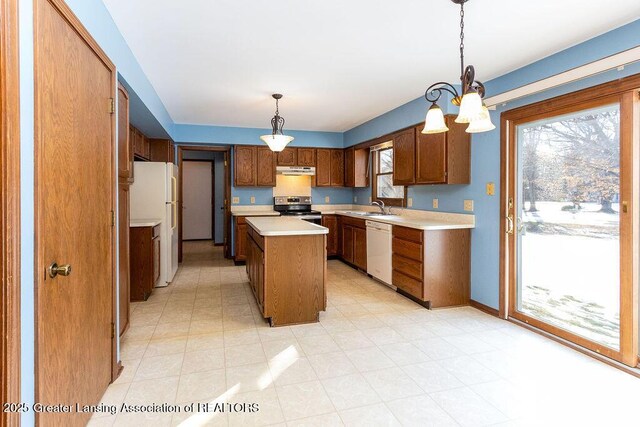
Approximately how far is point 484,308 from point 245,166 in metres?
4.29

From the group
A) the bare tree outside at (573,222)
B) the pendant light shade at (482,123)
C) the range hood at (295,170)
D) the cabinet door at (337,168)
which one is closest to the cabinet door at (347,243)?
the cabinet door at (337,168)

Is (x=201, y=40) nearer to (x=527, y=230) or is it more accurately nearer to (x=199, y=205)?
(x=527, y=230)

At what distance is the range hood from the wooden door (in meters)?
4.04

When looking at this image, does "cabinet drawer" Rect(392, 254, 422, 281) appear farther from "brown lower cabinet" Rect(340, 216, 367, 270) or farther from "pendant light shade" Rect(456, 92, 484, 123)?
"pendant light shade" Rect(456, 92, 484, 123)

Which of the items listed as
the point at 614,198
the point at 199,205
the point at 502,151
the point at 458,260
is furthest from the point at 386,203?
the point at 199,205

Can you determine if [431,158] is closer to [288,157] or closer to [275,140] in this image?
[275,140]

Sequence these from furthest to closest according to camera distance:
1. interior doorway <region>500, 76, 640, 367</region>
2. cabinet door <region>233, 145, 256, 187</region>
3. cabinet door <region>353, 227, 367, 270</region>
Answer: cabinet door <region>233, 145, 256, 187</region>
cabinet door <region>353, 227, 367, 270</region>
interior doorway <region>500, 76, 640, 367</region>

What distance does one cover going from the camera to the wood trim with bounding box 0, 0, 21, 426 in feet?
3.50

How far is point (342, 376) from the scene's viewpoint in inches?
86.6

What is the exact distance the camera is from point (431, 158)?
12.5ft

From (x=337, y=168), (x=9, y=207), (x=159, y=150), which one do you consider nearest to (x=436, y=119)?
(x=9, y=207)

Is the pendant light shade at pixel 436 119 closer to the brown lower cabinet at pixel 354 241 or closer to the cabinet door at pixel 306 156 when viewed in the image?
the brown lower cabinet at pixel 354 241

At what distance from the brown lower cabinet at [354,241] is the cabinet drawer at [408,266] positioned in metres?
0.90

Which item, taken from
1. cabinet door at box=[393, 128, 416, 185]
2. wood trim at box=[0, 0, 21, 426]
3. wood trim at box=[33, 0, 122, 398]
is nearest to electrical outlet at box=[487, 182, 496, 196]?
cabinet door at box=[393, 128, 416, 185]
